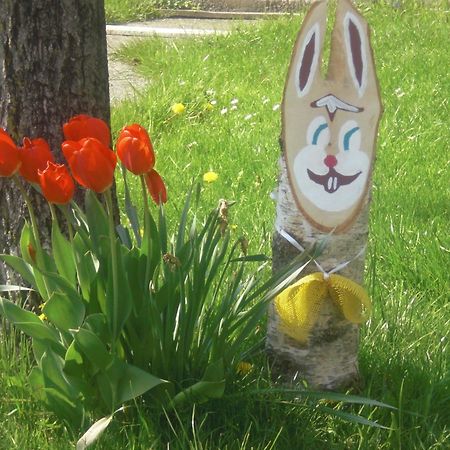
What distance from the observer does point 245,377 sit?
2.40 m

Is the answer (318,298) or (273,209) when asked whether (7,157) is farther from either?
(273,209)

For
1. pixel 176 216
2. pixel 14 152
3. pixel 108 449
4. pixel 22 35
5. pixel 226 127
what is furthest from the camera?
pixel 226 127

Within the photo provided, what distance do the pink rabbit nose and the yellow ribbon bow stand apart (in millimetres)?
275

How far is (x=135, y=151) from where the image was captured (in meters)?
1.92

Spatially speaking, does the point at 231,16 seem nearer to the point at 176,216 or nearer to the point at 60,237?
the point at 176,216

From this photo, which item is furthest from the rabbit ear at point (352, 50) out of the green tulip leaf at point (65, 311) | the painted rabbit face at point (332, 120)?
the green tulip leaf at point (65, 311)

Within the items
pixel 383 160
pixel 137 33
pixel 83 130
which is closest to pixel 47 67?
pixel 83 130

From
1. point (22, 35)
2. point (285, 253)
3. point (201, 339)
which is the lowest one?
point (201, 339)

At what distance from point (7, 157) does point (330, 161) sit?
77 centimetres

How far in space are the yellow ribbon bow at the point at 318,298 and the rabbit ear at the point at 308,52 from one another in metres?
0.46

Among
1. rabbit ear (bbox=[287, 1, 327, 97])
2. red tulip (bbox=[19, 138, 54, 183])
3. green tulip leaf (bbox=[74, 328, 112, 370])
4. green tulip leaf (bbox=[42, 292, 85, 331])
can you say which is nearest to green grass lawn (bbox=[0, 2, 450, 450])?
green tulip leaf (bbox=[74, 328, 112, 370])

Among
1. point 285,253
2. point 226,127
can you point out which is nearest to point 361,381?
point 285,253

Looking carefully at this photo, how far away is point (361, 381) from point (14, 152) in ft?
3.67

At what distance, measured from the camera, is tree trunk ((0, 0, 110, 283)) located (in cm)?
255
